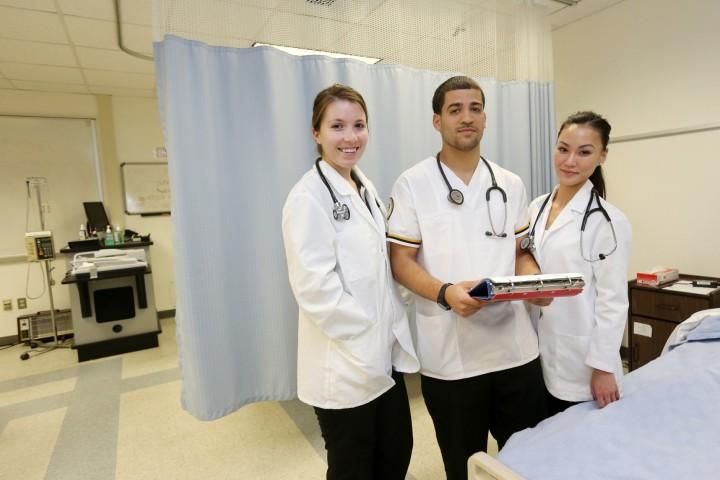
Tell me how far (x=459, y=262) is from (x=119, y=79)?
385 centimetres

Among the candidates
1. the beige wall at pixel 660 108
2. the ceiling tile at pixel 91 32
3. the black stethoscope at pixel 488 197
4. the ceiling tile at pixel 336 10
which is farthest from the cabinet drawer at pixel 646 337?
the ceiling tile at pixel 91 32

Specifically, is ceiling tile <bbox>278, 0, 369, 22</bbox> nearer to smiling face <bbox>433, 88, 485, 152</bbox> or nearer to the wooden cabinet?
smiling face <bbox>433, 88, 485, 152</bbox>

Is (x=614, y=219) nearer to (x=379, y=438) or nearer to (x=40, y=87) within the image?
(x=379, y=438)

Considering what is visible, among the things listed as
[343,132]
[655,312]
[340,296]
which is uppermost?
[343,132]

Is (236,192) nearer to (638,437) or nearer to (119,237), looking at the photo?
(638,437)

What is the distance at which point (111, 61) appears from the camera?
11.1ft

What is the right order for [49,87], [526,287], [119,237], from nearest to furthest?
[526,287], [49,87], [119,237]

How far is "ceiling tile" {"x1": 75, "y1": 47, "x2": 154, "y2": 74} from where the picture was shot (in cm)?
317

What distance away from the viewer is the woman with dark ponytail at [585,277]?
51.1 inches

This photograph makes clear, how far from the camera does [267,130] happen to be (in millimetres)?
1947

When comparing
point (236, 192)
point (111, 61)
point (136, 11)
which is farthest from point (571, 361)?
point (111, 61)

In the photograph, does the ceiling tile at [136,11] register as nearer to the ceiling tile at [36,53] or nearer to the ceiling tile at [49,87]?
the ceiling tile at [36,53]

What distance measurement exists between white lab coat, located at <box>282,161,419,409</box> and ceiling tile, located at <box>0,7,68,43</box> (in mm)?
2479

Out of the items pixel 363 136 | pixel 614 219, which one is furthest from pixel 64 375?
pixel 614 219
